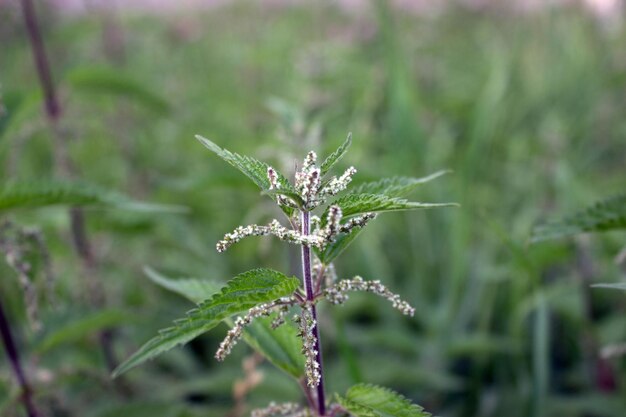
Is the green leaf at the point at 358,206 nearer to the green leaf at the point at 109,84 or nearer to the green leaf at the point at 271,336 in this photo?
the green leaf at the point at 271,336

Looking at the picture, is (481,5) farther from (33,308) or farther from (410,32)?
(33,308)

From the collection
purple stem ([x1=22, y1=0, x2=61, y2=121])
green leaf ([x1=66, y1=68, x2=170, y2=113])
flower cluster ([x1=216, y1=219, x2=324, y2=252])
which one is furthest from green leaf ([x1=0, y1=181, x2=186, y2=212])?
purple stem ([x1=22, y1=0, x2=61, y2=121])

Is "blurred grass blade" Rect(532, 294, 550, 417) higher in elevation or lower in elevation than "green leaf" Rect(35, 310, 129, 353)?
lower

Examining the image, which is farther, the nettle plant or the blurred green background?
the blurred green background

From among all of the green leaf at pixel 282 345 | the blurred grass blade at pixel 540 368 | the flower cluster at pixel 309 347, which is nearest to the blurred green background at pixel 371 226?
the blurred grass blade at pixel 540 368

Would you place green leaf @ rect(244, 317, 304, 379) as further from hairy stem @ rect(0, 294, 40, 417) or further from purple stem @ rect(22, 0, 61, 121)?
purple stem @ rect(22, 0, 61, 121)

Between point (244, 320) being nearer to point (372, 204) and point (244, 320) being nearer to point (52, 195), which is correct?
point (372, 204)
